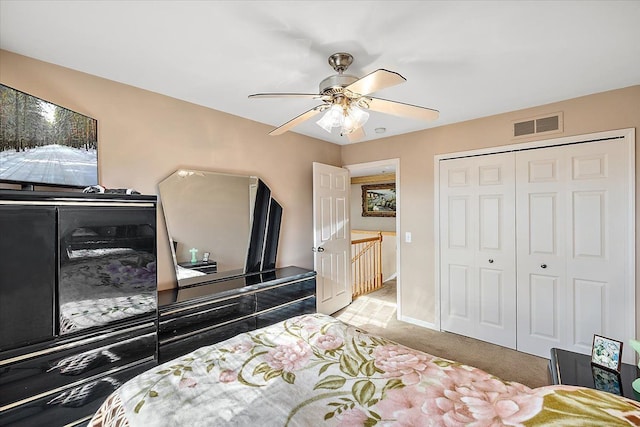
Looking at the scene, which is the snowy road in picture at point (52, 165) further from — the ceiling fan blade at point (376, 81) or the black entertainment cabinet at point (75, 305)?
the ceiling fan blade at point (376, 81)

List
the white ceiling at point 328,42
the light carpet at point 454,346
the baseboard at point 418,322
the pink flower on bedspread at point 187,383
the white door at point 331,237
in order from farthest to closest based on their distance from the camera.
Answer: the white door at point 331,237 → the baseboard at point 418,322 → the light carpet at point 454,346 → the white ceiling at point 328,42 → the pink flower on bedspread at point 187,383

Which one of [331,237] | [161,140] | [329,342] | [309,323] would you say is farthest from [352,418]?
[331,237]

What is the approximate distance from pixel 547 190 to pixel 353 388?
2.88 m

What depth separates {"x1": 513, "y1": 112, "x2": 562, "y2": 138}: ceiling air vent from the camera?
276 centimetres

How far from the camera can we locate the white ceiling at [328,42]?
147cm

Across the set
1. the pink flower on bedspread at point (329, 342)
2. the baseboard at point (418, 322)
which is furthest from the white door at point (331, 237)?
the pink flower on bedspread at point (329, 342)

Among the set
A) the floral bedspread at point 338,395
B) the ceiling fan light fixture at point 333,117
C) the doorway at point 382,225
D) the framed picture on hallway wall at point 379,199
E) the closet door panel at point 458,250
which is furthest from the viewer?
the framed picture on hallway wall at point 379,199

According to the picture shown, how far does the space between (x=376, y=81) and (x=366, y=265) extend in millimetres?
4454

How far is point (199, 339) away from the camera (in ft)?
7.38

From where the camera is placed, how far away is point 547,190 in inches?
111

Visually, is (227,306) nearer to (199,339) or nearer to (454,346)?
(199,339)

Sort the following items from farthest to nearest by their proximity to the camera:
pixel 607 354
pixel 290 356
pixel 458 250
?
pixel 458 250 → pixel 607 354 → pixel 290 356

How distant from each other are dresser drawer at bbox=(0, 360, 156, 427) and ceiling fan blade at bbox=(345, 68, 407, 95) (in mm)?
2147

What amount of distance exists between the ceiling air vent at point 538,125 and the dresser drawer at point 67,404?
12.6ft
